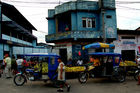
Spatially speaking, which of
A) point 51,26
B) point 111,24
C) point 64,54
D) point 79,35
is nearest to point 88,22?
point 79,35

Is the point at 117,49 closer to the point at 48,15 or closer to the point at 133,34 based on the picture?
the point at 133,34

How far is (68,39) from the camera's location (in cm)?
2030

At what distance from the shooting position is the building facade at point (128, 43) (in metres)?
20.9

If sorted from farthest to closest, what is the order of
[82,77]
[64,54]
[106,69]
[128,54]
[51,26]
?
[51,26] < [64,54] < [128,54] < [106,69] < [82,77]

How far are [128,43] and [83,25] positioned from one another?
6331 mm

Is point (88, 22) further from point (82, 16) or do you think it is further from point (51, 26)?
point (51, 26)

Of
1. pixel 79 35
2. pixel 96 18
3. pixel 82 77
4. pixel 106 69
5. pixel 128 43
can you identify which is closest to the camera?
pixel 82 77

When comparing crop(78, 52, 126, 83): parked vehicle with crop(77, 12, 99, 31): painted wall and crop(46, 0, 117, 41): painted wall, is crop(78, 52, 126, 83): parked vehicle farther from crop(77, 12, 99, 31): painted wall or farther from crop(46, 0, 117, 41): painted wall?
crop(77, 12, 99, 31): painted wall

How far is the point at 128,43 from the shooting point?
69.2 feet

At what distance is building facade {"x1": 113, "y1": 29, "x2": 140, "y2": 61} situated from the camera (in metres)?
20.9

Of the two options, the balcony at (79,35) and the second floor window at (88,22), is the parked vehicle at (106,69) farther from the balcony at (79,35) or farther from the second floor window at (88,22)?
the second floor window at (88,22)

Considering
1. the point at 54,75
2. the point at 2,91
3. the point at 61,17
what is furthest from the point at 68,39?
the point at 2,91

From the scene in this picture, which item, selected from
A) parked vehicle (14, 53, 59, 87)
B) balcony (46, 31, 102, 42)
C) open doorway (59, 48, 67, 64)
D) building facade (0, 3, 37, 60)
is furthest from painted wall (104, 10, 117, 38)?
building facade (0, 3, 37, 60)

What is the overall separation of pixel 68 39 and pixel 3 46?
9.73 m
